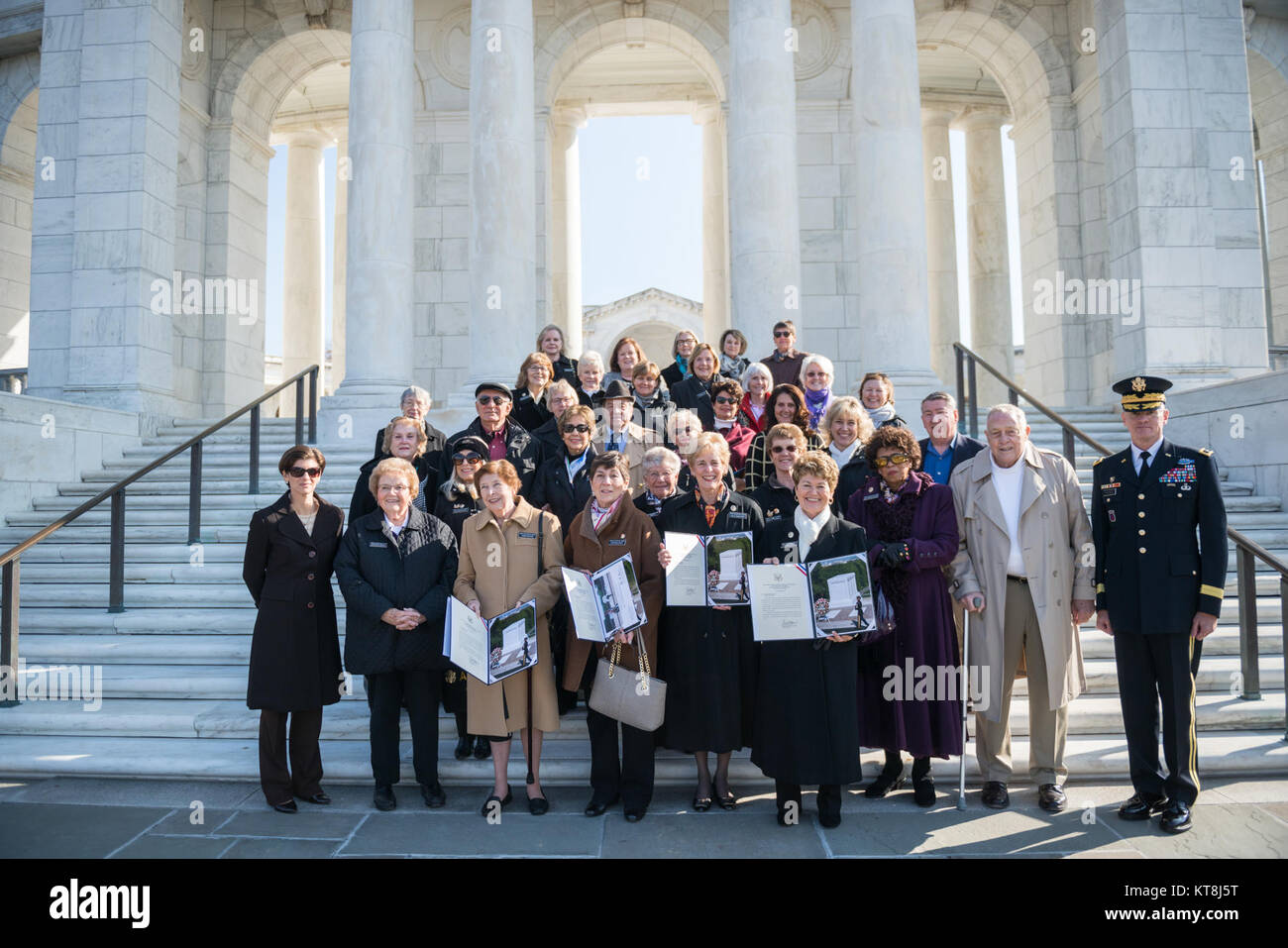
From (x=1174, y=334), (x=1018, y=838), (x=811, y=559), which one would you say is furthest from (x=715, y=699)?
(x=1174, y=334)

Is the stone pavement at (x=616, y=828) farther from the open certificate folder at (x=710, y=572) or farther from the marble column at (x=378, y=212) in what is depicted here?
the marble column at (x=378, y=212)

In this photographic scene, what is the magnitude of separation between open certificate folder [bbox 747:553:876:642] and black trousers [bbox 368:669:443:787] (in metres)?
2.11

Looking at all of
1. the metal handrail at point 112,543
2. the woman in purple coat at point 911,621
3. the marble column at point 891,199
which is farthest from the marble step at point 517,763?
the marble column at point 891,199

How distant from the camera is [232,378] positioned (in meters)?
16.8

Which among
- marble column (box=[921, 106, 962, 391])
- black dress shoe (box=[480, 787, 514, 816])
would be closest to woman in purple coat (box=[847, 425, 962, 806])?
black dress shoe (box=[480, 787, 514, 816])

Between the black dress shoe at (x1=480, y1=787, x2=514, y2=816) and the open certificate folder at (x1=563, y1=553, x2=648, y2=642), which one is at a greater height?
the open certificate folder at (x1=563, y1=553, x2=648, y2=642)

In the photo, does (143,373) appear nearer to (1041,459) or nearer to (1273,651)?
(1041,459)

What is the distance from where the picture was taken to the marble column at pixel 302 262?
21156mm

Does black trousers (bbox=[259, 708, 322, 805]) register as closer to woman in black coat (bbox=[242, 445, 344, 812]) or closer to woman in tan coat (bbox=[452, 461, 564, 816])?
woman in black coat (bbox=[242, 445, 344, 812])

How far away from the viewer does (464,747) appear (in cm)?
602

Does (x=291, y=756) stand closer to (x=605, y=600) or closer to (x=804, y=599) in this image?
(x=605, y=600)

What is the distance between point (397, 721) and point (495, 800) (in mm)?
809

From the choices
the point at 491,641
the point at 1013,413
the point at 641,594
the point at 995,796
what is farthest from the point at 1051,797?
the point at 491,641

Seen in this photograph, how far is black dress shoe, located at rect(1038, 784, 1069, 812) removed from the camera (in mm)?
5105
